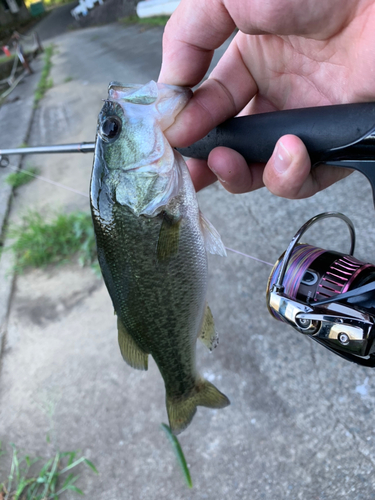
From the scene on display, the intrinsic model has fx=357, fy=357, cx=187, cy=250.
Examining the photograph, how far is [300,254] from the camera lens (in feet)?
4.40

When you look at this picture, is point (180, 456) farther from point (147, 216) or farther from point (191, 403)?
point (147, 216)

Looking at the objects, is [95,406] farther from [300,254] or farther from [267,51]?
[267,51]

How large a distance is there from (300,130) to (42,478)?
2.40 m

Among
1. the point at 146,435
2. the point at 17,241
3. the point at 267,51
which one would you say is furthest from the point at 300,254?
the point at 17,241

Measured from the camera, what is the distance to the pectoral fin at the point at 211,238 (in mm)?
1418

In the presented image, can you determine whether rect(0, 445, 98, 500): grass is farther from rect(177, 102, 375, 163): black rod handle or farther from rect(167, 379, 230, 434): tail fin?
rect(177, 102, 375, 163): black rod handle

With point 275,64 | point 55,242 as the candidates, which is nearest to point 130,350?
point 275,64

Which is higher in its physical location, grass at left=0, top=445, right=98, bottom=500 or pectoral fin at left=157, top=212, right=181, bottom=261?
pectoral fin at left=157, top=212, right=181, bottom=261

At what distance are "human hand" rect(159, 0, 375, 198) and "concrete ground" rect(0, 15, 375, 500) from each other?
3.81 feet

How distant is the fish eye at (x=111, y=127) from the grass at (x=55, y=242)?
252 centimetres

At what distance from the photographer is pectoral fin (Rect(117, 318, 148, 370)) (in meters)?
1.51

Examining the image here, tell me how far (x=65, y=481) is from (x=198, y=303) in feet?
5.34

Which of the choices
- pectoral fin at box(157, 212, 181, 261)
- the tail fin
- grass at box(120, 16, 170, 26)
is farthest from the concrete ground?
grass at box(120, 16, 170, 26)

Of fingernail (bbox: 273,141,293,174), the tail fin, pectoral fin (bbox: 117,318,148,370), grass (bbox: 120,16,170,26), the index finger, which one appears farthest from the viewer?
grass (bbox: 120,16,170,26)
